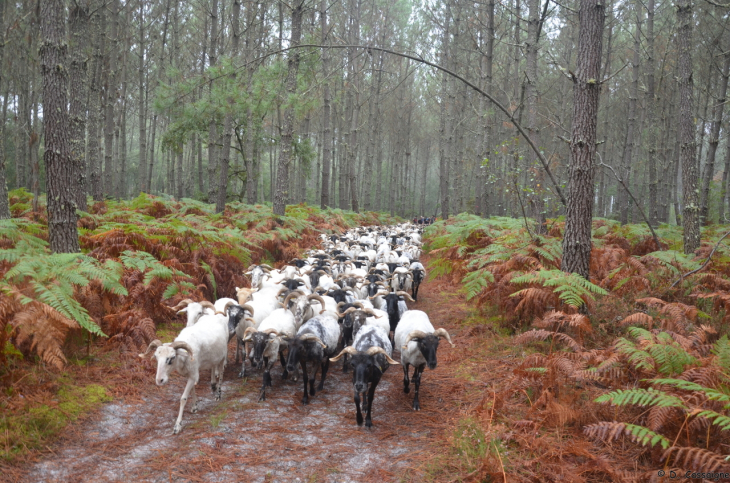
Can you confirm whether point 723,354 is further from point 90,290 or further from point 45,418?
point 90,290

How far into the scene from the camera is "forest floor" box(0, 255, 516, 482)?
4234 mm

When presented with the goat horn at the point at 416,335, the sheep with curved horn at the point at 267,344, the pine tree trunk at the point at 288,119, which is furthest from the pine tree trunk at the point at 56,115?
the pine tree trunk at the point at 288,119

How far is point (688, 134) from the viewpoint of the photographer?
29.6 feet

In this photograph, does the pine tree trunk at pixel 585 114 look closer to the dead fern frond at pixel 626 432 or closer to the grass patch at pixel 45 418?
the dead fern frond at pixel 626 432

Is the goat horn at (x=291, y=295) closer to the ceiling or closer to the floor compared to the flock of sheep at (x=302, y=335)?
closer to the ceiling

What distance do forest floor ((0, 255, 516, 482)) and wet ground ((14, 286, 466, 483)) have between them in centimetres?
1

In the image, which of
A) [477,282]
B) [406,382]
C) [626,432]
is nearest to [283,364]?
[406,382]

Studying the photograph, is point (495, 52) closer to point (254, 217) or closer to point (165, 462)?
point (254, 217)

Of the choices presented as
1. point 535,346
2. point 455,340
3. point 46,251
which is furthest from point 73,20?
point 535,346

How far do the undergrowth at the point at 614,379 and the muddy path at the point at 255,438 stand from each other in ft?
2.50

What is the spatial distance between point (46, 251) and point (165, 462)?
17.4 ft

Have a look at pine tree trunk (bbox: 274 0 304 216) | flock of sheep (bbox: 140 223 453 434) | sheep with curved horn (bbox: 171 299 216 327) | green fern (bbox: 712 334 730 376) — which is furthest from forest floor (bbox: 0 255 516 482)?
pine tree trunk (bbox: 274 0 304 216)

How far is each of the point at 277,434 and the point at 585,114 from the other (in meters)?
6.78

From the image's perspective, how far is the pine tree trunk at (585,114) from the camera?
682 centimetres
